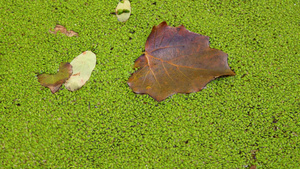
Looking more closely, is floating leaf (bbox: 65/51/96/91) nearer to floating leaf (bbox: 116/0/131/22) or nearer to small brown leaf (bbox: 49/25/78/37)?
small brown leaf (bbox: 49/25/78/37)

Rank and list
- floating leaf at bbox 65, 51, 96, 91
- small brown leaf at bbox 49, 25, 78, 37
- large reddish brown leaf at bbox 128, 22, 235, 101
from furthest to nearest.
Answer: small brown leaf at bbox 49, 25, 78, 37 → floating leaf at bbox 65, 51, 96, 91 → large reddish brown leaf at bbox 128, 22, 235, 101

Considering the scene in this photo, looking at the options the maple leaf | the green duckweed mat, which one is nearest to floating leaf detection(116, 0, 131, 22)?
the green duckweed mat

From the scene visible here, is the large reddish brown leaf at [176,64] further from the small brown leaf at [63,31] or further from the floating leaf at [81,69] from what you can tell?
the small brown leaf at [63,31]

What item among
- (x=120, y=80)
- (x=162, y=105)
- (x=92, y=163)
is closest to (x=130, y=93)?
(x=120, y=80)

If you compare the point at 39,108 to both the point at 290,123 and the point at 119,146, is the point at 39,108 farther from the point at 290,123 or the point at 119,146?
the point at 290,123

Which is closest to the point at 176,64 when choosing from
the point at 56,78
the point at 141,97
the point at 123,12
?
the point at 141,97

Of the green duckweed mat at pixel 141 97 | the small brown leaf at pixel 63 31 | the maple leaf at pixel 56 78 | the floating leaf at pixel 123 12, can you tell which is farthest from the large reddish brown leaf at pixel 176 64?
the small brown leaf at pixel 63 31
